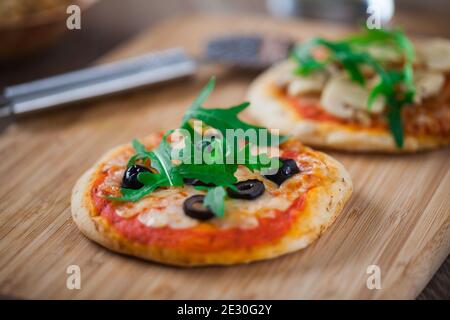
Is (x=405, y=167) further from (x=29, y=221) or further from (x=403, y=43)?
(x=29, y=221)

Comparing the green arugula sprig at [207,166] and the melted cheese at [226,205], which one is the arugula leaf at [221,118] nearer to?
the green arugula sprig at [207,166]

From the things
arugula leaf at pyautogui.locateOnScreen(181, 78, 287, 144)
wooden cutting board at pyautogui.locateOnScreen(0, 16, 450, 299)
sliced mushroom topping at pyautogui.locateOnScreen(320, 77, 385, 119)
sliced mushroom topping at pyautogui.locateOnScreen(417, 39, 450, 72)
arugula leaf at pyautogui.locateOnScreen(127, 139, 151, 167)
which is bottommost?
wooden cutting board at pyautogui.locateOnScreen(0, 16, 450, 299)

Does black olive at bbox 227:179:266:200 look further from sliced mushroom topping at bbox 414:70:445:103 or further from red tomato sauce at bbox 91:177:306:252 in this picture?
sliced mushroom topping at bbox 414:70:445:103

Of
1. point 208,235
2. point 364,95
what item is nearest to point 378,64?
point 364,95

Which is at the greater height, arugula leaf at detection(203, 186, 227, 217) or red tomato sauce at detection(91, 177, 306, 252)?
arugula leaf at detection(203, 186, 227, 217)

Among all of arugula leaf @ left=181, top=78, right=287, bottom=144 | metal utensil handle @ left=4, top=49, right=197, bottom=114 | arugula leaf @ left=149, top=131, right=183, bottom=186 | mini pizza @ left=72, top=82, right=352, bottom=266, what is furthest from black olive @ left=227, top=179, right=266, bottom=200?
metal utensil handle @ left=4, top=49, right=197, bottom=114

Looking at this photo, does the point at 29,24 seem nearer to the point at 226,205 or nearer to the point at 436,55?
the point at 226,205
